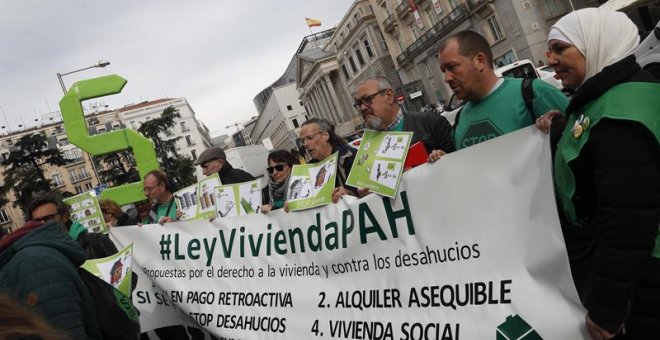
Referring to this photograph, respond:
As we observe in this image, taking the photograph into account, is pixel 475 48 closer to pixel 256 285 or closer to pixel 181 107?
pixel 256 285

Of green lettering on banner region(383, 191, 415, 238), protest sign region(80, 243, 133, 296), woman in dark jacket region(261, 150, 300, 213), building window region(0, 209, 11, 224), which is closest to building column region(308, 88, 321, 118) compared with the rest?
building window region(0, 209, 11, 224)

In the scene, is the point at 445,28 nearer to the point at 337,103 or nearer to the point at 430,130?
the point at 430,130

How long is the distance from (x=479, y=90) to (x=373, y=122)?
28.5 inches

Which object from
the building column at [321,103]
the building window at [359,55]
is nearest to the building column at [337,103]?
the building column at [321,103]

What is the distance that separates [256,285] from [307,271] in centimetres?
52

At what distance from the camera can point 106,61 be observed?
1973 centimetres

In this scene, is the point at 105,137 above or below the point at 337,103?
below

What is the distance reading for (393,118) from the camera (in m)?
3.26

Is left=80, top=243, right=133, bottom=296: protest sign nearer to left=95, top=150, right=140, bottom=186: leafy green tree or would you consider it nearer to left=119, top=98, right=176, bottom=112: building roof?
left=95, top=150, right=140, bottom=186: leafy green tree

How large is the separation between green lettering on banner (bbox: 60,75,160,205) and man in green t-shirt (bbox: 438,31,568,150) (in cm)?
710

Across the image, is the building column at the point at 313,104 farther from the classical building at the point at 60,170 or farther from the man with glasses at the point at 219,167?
the man with glasses at the point at 219,167

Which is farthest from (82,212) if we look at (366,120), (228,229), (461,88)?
(461,88)

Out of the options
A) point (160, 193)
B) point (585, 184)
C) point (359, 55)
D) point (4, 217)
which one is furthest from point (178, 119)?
point (585, 184)

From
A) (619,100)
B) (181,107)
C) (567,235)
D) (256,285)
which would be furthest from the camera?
(181,107)
